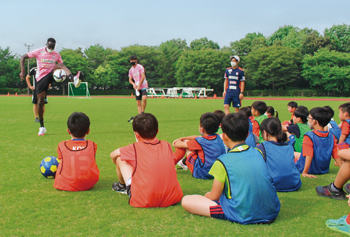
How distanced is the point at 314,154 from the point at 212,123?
71.5 inches

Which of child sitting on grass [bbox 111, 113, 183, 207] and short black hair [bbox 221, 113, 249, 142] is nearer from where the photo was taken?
short black hair [bbox 221, 113, 249, 142]

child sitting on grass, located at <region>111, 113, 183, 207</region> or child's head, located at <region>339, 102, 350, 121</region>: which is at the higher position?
child's head, located at <region>339, 102, 350, 121</region>

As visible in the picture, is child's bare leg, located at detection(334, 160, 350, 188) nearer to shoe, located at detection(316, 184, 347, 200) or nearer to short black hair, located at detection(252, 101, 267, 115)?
shoe, located at detection(316, 184, 347, 200)

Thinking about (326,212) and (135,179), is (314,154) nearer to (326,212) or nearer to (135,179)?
(326,212)

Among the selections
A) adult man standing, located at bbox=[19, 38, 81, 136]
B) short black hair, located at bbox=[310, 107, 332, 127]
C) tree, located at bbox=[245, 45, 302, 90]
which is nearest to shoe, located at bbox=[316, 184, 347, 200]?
short black hair, located at bbox=[310, 107, 332, 127]

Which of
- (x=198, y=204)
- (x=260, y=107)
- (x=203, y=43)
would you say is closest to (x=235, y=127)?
(x=198, y=204)

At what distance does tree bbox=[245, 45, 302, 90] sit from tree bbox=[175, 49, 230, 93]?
7.28 meters

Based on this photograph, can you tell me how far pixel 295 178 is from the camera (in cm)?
409

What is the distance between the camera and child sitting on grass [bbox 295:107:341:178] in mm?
4727

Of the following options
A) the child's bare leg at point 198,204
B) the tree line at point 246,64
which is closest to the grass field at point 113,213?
the child's bare leg at point 198,204

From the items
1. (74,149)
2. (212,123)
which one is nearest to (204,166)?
(212,123)

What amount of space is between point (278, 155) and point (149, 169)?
181 cm

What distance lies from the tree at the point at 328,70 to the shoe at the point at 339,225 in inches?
2429

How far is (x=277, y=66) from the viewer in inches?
2424
